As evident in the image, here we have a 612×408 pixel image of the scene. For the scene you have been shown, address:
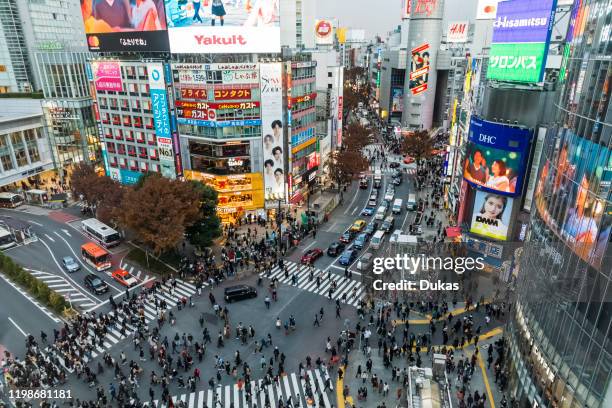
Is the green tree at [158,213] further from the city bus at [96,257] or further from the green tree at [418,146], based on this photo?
the green tree at [418,146]

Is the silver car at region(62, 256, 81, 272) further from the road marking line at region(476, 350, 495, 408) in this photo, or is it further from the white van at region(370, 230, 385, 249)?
the road marking line at region(476, 350, 495, 408)

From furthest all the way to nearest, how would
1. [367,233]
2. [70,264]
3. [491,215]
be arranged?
1. [367,233]
2. [70,264]
3. [491,215]

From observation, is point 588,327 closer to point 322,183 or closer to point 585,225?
point 585,225

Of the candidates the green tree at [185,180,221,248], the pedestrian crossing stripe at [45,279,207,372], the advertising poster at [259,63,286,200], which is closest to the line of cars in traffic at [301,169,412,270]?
the green tree at [185,180,221,248]

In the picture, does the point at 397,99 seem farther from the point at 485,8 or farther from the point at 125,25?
the point at 125,25

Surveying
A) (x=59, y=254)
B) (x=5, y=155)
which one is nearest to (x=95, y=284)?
(x=59, y=254)
